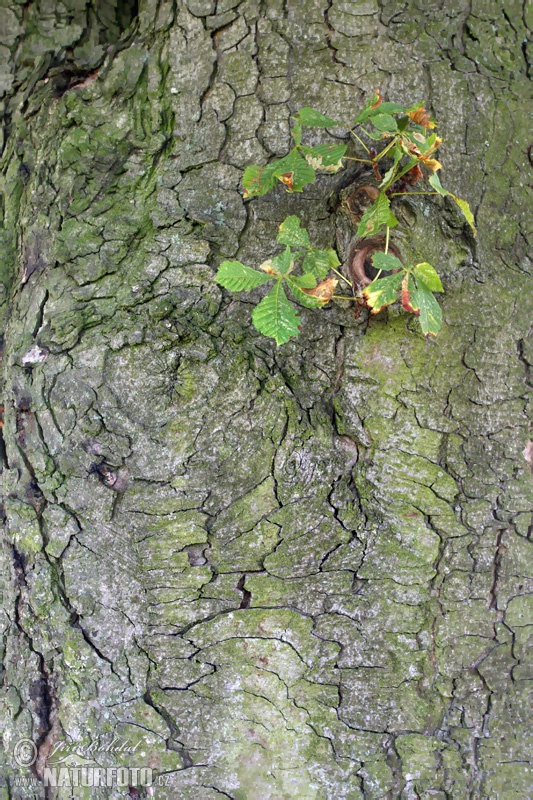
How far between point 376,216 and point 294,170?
219 mm

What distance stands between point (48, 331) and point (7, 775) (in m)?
1.17

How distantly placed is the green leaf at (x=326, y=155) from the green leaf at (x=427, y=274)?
0.31m

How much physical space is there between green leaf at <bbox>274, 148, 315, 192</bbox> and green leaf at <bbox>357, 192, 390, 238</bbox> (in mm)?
158

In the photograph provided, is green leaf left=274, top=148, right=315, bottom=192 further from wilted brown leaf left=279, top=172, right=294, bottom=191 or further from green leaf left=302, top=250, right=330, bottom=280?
green leaf left=302, top=250, right=330, bottom=280

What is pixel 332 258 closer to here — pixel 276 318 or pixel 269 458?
pixel 276 318

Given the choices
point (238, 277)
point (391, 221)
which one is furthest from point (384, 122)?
point (238, 277)

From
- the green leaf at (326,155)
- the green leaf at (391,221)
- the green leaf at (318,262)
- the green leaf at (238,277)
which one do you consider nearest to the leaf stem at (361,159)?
the green leaf at (326,155)

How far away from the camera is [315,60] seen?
147 cm

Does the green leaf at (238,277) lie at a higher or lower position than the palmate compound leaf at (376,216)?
lower

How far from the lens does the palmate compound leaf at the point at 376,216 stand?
4.32 feet

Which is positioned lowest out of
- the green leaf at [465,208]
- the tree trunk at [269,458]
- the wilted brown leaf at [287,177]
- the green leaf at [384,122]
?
the tree trunk at [269,458]

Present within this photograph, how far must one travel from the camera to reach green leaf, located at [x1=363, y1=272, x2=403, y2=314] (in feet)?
4.21

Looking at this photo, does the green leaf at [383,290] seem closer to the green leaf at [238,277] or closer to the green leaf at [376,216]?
the green leaf at [376,216]

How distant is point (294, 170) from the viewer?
1.35m
